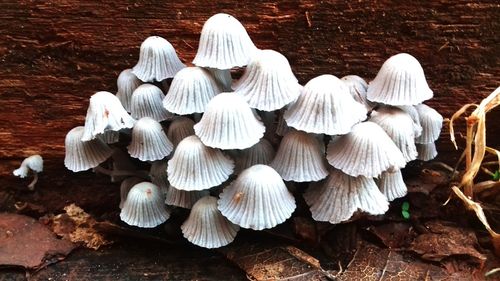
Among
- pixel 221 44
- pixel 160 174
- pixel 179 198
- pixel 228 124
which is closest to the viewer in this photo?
pixel 228 124

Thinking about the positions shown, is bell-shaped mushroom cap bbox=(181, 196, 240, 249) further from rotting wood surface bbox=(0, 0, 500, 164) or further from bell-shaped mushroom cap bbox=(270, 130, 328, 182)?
rotting wood surface bbox=(0, 0, 500, 164)

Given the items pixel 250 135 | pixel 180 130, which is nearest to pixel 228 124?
pixel 250 135

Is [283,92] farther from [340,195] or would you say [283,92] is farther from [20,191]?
[20,191]

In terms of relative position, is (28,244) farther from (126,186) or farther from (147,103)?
(147,103)

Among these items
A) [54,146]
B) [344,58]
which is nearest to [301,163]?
[344,58]

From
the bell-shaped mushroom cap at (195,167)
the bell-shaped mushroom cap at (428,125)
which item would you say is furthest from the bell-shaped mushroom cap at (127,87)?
the bell-shaped mushroom cap at (428,125)
